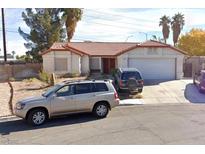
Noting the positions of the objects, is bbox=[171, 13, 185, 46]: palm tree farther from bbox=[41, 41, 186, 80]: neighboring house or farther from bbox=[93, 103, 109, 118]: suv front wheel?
bbox=[93, 103, 109, 118]: suv front wheel

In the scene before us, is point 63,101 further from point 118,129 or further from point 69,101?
point 118,129

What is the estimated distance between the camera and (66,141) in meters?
8.26

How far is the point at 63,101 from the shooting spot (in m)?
11.1

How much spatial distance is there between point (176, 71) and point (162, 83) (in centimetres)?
322

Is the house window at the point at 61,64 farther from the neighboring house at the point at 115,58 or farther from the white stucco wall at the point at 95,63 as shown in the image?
the white stucco wall at the point at 95,63

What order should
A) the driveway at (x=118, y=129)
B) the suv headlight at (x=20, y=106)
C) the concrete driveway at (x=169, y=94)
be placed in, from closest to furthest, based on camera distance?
the driveway at (x=118, y=129)
the suv headlight at (x=20, y=106)
the concrete driveway at (x=169, y=94)

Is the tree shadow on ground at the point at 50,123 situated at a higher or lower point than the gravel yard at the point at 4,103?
lower

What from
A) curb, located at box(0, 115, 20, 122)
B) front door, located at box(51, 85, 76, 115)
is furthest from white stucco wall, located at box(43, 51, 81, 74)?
front door, located at box(51, 85, 76, 115)

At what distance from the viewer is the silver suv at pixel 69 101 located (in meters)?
10.6

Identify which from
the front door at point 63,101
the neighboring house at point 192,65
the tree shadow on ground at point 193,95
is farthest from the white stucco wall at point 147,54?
the front door at point 63,101

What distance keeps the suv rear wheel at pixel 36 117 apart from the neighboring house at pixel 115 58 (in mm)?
15061

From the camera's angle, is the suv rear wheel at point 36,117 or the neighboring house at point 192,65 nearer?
the suv rear wheel at point 36,117
